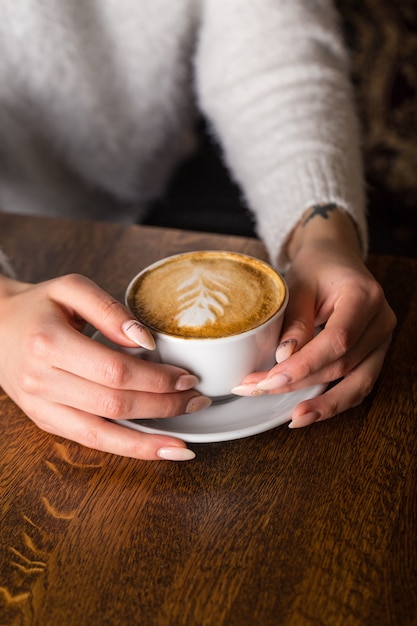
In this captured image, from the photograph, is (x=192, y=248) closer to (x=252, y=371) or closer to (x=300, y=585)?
(x=252, y=371)

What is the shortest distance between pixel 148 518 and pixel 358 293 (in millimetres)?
302

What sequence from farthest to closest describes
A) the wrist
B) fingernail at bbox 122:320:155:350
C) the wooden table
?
the wrist → fingernail at bbox 122:320:155:350 → the wooden table

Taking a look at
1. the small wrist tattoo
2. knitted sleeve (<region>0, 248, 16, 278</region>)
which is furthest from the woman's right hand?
the small wrist tattoo

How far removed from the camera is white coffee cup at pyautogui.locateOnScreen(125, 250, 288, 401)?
0.55 meters

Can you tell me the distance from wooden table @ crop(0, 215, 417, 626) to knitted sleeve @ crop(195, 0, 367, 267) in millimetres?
315

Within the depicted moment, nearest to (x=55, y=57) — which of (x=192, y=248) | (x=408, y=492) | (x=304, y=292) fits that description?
(x=192, y=248)

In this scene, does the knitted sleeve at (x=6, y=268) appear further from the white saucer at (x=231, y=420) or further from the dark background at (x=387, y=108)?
the dark background at (x=387, y=108)

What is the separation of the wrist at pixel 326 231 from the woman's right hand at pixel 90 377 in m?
0.28

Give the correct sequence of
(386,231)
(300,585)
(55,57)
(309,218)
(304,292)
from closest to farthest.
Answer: (300,585) → (304,292) → (309,218) → (55,57) → (386,231)

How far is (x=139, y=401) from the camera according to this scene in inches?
22.0

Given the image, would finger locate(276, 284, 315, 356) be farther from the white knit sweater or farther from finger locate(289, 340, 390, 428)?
the white knit sweater

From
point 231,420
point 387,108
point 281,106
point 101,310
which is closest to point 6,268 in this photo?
point 101,310

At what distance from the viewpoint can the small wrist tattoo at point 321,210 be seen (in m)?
0.82

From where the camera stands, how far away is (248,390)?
1.92 ft
